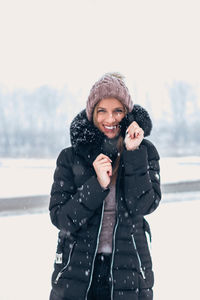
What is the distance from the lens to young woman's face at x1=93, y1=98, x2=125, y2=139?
1729mm

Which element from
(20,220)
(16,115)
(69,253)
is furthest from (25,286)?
(16,115)

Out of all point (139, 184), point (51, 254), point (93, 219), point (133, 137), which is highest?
point (133, 137)

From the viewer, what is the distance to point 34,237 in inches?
224

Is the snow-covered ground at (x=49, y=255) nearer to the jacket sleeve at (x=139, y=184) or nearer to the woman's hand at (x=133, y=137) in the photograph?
the jacket sleeve at (x=139, y=184)

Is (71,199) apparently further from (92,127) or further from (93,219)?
(92,127)

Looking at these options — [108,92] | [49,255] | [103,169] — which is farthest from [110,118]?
[49,255]

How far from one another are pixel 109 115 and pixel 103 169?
0.28 m

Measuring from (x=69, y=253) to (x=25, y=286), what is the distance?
2.49 m

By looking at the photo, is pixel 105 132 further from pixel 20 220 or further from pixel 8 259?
pixel 20 220

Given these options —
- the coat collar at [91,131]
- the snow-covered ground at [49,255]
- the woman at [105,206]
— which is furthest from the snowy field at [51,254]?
the coat collar at [91,131]

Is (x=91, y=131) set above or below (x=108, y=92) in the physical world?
below

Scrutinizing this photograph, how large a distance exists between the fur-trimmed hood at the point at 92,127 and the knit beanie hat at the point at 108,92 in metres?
0.04

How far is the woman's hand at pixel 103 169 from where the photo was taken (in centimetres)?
158

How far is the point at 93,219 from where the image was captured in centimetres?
159
